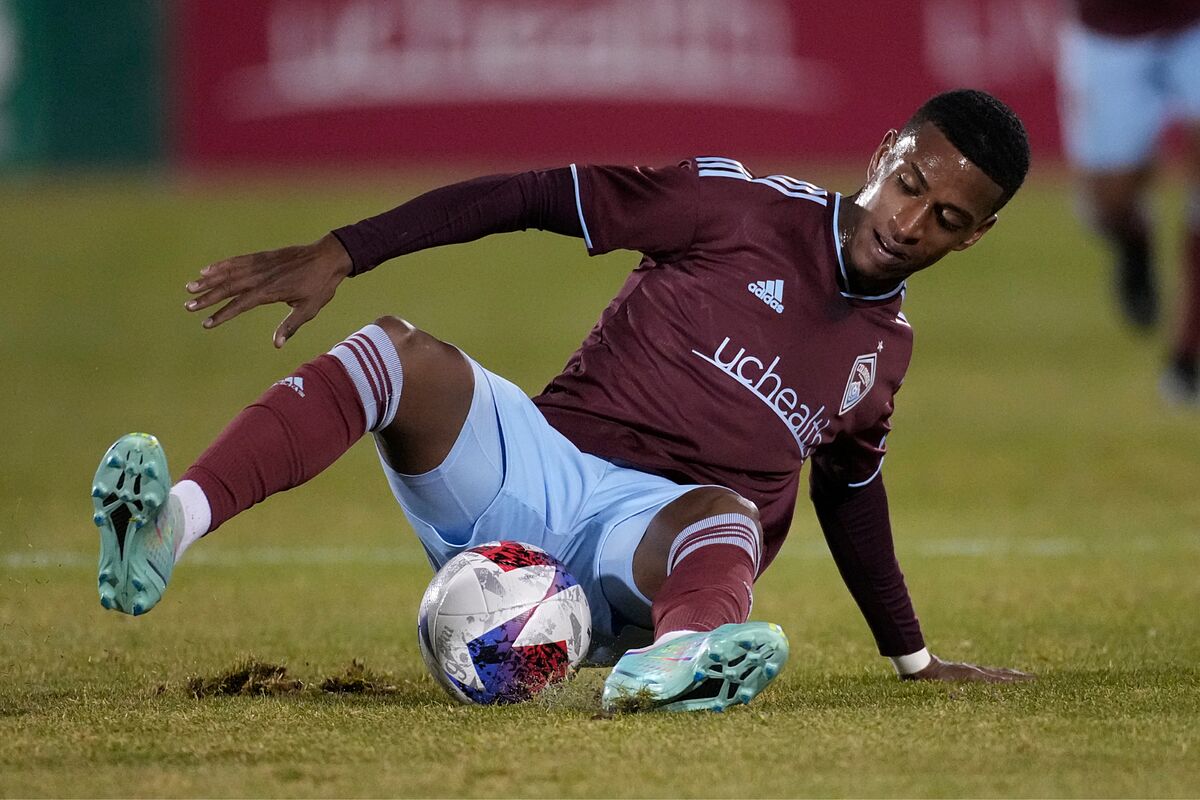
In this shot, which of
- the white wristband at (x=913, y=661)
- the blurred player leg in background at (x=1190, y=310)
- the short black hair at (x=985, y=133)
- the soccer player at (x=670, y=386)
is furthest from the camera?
the blurred player leg in background at (x=1190, y=310)

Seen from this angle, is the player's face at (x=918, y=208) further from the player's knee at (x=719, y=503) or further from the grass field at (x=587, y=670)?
the grass field at (x=587, y=670)

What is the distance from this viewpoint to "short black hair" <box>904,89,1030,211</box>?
12.8ft

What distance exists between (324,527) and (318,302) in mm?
3780

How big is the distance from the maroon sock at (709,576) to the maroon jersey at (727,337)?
1.10 ft

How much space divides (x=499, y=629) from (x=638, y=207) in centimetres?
103

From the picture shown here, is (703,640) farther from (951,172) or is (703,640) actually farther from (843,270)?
(951,172)

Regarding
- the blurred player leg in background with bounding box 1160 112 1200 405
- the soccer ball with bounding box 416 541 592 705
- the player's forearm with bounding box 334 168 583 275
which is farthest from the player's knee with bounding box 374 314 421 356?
the blurred player leg in background with bounding box 1160 112 1200 405

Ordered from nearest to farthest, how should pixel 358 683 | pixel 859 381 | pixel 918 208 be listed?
pixel 918 208, pixel 358 683, pixel 859 381

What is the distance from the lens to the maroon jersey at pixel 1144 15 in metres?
9.90

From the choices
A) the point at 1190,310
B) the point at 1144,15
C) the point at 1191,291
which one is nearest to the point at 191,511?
the point at 1191,291

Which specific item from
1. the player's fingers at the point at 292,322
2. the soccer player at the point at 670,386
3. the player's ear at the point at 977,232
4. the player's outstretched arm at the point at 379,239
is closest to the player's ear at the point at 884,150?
the soccer player at the point at 670,386

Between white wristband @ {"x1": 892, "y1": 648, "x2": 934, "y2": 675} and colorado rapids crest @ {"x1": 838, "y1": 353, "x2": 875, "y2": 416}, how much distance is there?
612 mm

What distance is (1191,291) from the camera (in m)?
9.88

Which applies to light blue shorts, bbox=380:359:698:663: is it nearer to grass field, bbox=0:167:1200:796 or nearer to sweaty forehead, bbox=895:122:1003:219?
grass field, bbox=0:167:1200:796
